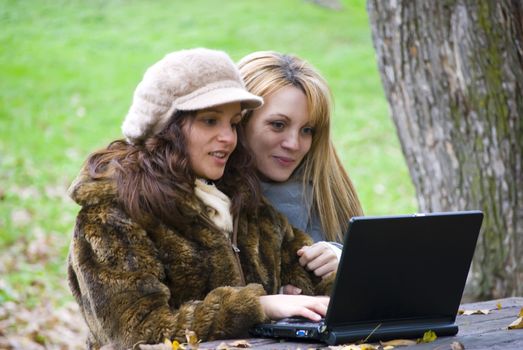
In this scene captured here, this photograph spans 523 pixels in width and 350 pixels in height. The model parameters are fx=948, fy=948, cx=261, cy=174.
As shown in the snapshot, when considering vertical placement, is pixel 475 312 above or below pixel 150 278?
below

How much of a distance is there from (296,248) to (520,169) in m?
2.05

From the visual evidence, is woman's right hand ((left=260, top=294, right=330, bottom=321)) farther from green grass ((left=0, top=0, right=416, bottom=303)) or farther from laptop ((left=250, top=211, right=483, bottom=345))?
green grass ((left=0, top=0, right=416, bottom=303))

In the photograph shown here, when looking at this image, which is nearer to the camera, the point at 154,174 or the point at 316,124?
the point at 154,174

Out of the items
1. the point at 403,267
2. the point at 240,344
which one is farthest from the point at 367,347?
the point at 240,344

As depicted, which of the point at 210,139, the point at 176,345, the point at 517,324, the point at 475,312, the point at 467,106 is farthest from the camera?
the point at 467,106

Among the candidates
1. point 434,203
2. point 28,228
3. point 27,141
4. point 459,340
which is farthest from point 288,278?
point 27,141

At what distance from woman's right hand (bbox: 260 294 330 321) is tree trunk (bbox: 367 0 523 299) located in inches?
98.4

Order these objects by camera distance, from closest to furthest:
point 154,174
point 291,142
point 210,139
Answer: point 154,174
point 210,139
point 291,142

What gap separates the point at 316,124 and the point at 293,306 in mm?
1337

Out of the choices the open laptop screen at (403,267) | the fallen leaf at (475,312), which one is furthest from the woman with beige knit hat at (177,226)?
the fallen leaf at (475,312)

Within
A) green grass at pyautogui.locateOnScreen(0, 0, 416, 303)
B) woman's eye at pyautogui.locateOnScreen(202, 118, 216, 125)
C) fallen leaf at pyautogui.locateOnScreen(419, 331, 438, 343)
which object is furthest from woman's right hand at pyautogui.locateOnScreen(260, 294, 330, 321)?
green grass at pyautogui.locateOnScreen(0, 0, 416, 303)

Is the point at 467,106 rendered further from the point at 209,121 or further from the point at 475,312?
the point at 209,121

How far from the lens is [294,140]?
4246mm

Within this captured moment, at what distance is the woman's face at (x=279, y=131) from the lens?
4250mm
